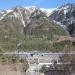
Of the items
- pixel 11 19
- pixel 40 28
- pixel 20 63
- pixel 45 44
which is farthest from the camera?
pixel 11 19

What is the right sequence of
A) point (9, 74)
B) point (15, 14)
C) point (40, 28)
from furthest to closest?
1. point (15, 14)
2. point (40, 28)
3. point (9, 74)

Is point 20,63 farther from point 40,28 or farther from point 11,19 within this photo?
point 11,19

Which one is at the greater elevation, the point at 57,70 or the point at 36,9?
the point at 36,9

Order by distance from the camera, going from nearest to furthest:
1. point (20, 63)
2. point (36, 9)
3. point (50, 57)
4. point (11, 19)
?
point (20, 63)
point (50, 57)
point (11, 19)
point (36, 9)

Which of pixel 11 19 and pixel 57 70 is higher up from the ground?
pixel 11 19

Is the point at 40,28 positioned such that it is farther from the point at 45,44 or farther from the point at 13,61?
the point at 13,61

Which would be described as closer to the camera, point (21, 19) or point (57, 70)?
point (57, 70)

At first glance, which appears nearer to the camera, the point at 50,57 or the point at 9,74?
the point at 9,74

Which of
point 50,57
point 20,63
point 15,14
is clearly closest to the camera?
point 20,63

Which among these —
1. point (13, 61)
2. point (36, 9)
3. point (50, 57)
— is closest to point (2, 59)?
point (13, 61)

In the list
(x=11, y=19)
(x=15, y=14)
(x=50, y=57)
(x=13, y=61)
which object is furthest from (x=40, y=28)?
(x=13, y=61)
